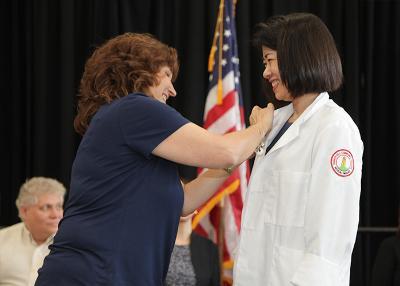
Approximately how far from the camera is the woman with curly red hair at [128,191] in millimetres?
1960

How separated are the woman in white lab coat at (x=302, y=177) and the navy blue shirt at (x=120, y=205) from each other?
0.31m

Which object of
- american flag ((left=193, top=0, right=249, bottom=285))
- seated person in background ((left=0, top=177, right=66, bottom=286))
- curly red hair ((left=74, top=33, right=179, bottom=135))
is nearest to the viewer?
curly red hair ((left=74, top=33, right=179, bottom=135))

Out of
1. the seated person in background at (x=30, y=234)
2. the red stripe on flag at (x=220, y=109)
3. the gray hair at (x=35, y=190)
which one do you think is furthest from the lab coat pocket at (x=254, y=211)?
the red stripe on flag at (x=220, y=109)

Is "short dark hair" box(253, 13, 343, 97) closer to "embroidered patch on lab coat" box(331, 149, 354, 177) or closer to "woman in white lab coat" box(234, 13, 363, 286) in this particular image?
"woman in white lab coat" box(234, 13, 363, 286)

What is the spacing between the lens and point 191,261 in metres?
3.87

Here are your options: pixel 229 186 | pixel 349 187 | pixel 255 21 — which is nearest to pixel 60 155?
pixel 229 186

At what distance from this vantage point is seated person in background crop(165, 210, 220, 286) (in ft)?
12.4

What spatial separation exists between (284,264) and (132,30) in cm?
339

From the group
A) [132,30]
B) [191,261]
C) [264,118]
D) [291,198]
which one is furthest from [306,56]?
[132,30]

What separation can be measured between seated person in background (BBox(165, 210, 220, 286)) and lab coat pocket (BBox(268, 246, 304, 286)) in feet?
5.68

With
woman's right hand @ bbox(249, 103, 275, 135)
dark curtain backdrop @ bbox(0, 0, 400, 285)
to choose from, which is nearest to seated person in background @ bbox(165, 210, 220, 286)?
dark curtain backdrop @ bbox(0, 0, 400, 285)

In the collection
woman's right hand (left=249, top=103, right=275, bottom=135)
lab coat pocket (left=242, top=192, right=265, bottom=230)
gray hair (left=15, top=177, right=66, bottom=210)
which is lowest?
gray hair (left=15, top=177, right=66, bottom=210)

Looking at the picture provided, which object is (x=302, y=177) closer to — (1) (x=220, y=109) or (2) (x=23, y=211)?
(2) (x=23, y=211)

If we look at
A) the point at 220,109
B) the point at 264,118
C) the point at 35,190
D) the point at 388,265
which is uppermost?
the point at 264,118
